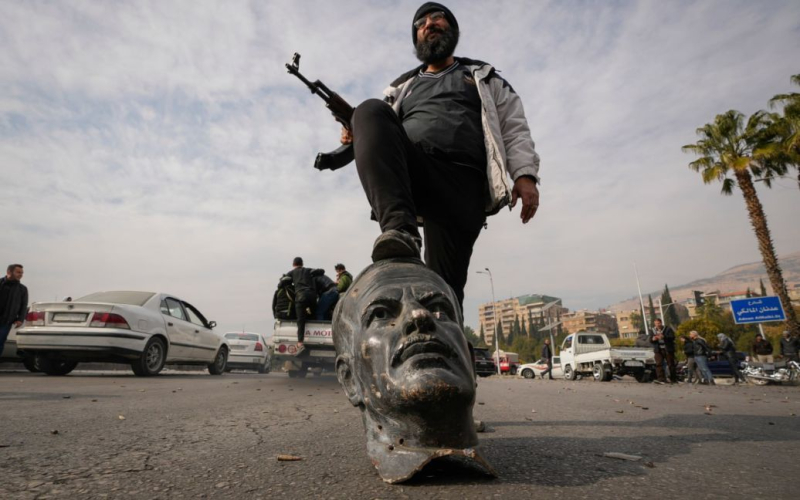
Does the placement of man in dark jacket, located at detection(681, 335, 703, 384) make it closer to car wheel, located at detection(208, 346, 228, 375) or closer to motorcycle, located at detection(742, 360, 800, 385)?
motorcycle, located at detection(742, 360, 800, 385)

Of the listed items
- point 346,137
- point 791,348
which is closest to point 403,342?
point 346,137

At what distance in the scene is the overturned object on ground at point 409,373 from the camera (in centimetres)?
126

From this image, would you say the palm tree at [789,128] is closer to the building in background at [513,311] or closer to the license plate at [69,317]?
the license plate at [69,317]

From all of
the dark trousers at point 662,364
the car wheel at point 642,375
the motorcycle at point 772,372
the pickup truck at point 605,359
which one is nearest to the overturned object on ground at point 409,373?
Answer: the dark trousers at point 662,364

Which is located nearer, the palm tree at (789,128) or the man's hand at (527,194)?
the man's hand at (527,194)

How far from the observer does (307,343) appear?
8.97 m

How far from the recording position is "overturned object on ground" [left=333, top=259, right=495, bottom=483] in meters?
1.26

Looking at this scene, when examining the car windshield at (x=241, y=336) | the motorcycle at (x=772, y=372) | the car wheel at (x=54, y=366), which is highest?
the car windshield at (x=241, y=336)

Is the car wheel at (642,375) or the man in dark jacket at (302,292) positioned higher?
the man in dark jacket at (302,292)

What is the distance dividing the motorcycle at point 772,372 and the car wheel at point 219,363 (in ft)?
53.6

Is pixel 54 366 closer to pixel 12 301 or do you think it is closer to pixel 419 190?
pixel 12 301

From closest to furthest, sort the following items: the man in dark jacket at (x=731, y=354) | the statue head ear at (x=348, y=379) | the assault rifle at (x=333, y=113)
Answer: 1. the statue head ear at (x=348, y=379)
2. the assault rifle at (x=333, y=113)
3. the man in dark jacket at (x=731, y=354)

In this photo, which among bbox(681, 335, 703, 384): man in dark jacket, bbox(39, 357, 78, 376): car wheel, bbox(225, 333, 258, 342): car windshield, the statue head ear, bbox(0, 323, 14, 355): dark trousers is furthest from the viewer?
bbox(225, 333, 258, 342): car windshield

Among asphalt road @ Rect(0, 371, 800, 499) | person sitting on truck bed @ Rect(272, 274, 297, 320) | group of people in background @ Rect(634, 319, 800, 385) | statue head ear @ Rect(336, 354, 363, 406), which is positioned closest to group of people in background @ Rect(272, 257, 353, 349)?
person sitting on truck bed @ Rect(272, 274, 297, 320)
